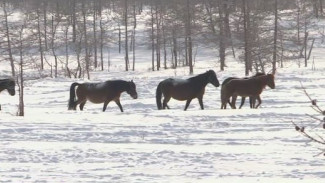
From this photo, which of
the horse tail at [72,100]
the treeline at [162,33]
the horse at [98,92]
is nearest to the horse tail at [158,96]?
the horse at [98,92]

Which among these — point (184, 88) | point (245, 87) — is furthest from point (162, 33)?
point (245, 87)

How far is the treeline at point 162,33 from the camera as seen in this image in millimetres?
38969

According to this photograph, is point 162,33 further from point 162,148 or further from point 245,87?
point 162,148

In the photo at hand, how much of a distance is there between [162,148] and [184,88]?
1012 cm

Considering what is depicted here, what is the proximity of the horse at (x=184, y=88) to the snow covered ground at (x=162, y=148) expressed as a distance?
3123 millimetres

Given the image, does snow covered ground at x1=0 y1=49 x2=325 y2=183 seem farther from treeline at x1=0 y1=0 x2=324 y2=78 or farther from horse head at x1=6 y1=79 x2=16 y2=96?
treeline at x1=0 y1=0 x2=324 y2=78

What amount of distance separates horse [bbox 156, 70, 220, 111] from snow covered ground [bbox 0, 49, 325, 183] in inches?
123

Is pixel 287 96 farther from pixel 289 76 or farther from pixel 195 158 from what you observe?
pixel 195 158

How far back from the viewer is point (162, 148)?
10.1 meters

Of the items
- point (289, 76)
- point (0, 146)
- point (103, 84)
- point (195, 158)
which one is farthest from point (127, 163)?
point (289, 76)

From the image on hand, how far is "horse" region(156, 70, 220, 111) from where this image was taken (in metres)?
20.1

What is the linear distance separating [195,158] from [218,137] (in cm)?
275

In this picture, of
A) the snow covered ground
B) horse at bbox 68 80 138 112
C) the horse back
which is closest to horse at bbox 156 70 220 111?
the horse back

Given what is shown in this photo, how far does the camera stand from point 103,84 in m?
21.1
